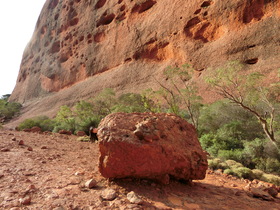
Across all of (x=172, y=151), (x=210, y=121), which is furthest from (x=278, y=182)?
(x=210, y=121)

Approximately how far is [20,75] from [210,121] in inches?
1461

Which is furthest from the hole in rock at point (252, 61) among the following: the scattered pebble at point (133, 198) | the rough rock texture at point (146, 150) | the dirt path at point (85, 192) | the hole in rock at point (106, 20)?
the hole in rock at point (106, 20)

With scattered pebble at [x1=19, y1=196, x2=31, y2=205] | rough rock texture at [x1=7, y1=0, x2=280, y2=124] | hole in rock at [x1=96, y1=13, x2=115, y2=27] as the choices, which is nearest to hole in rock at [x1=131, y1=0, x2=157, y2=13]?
rough rock texture at [x1=7, y1=0, x2=280, y2=124]

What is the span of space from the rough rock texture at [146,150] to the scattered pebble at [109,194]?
0.34 meters

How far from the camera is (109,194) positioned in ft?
6.74

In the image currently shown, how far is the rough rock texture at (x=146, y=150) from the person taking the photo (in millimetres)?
2447

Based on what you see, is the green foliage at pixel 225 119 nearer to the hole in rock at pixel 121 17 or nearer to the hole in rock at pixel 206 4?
the hole in rock at pixel 206 4

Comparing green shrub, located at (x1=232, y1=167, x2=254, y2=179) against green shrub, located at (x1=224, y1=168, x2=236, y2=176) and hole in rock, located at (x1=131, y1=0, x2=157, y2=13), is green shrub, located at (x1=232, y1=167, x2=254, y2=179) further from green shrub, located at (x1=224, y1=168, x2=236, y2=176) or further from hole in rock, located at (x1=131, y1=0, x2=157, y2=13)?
hole in rock, located at (x1=131, y1=0, x2=157, y2=13)

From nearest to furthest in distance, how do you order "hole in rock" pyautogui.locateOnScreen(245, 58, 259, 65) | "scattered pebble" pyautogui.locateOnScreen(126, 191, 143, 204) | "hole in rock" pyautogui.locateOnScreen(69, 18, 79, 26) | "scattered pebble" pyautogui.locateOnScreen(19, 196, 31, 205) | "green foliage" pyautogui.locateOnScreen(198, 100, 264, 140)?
"scattered pebble" pyautogui.locateOnScreen(19, 196, 31, 205)
"scattered pebble" pyautogui.locateOnScreen(126, 191, 143, 204)
"green foliage" pyautogui.locateOnScreen(198, 100, 264, 140)
"hole in rock" pyautogui.locateOnScreen(245, 58, 259, 65)
"hole in rock" pyautogui.locateOnScreen(69, 18, 79, 26)

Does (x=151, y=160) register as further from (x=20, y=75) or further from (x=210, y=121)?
(x=20, y=75)

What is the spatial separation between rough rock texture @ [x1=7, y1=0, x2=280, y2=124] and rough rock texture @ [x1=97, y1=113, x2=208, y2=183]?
10.9 metres

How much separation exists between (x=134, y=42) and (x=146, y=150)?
18.4 metres

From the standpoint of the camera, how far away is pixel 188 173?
111 inches

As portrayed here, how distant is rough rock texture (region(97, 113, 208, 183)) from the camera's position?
2.45 metres
